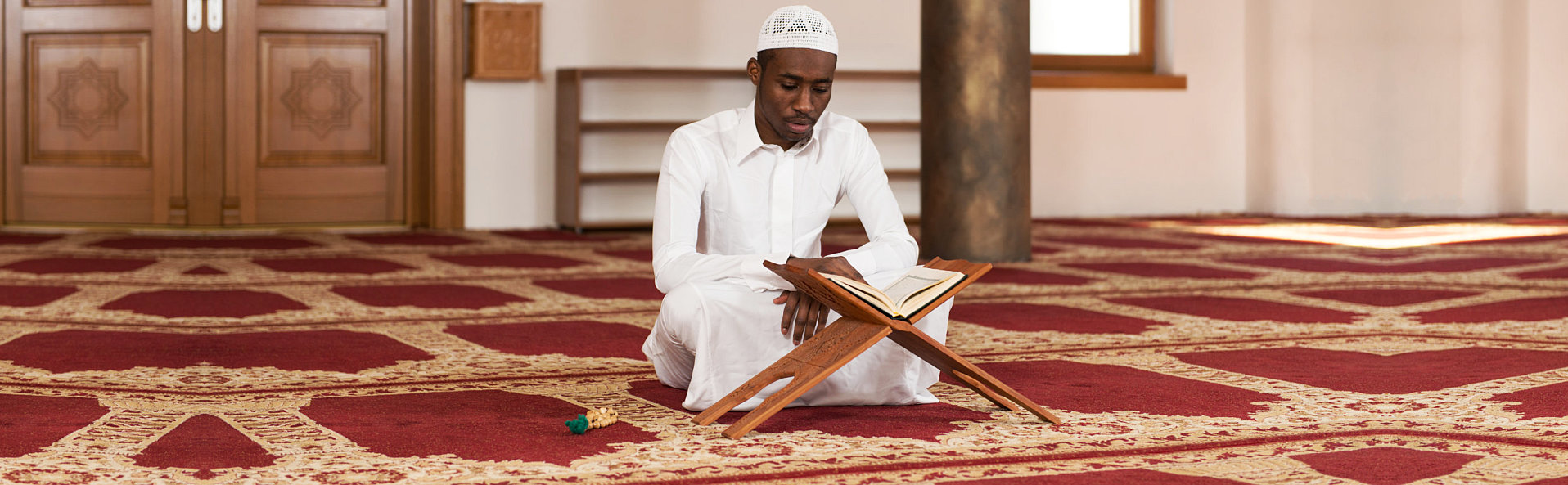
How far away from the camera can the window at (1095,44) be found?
27.9 ft

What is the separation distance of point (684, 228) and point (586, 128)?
503 centimetres

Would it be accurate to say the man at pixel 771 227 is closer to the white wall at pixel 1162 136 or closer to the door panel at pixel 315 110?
the door panel at pixel 315 110

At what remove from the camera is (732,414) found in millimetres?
2332

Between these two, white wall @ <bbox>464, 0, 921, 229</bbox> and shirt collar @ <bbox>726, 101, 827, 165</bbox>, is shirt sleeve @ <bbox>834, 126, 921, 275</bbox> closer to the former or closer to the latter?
shirt collar @ <bbox>726, 101, 827, 165</bbox>

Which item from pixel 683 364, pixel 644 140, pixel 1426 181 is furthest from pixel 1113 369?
pixel 1426 181

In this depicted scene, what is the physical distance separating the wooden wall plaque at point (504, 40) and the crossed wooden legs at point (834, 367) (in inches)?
208

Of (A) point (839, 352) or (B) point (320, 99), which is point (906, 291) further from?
(B) point (320, 99)

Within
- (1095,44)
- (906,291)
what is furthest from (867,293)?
(1095,44)

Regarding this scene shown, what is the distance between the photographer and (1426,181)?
28.2 ft

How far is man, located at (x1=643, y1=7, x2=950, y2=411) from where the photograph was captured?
2.26 meters

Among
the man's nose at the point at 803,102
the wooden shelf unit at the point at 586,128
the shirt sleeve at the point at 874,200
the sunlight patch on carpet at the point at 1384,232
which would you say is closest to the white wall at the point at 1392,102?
the sunlight patch on carpet at the point at 1384,232

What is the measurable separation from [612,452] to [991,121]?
3466 millimetres

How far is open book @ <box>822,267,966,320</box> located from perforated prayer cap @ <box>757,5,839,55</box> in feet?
1.20

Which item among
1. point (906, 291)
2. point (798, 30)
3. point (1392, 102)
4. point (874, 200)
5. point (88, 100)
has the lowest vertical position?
point (906, 291)
